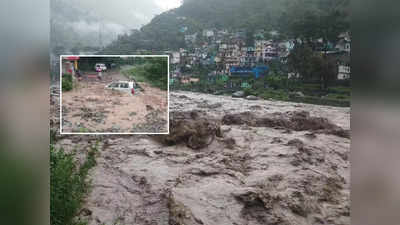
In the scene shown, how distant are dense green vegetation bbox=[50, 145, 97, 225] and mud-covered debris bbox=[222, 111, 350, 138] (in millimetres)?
1586

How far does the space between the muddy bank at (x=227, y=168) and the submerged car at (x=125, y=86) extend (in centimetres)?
45

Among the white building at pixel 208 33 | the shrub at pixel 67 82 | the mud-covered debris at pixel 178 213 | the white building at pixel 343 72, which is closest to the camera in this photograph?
the mud-covered debris at pixel 178 213

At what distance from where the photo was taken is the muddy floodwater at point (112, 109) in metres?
3.13

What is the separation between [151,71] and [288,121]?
1.56 metres

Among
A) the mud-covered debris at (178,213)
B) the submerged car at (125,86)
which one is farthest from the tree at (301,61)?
the mud-covered debris at (178,213)

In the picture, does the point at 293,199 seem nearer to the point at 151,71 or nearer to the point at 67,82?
the point at 151,71

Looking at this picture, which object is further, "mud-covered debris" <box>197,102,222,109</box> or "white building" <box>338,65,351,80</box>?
"mud-covered debris" <box>197,102,222,109</box>

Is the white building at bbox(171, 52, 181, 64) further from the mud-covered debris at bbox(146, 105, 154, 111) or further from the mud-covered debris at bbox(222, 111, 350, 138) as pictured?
the mud-covered debris at bbox(222, 111, 350, 138)

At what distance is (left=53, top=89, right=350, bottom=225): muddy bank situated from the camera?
293cm

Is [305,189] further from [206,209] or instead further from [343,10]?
[343,10]

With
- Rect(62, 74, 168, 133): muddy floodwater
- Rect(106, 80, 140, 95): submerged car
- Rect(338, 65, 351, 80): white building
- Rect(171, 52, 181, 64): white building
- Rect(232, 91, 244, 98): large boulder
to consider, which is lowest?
Rect(62, 74, 168, 133): muddy floodwater

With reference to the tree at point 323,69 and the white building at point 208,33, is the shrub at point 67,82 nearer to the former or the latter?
the white building at point 208,33

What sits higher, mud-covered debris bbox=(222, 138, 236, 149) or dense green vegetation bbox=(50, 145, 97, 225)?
mud-covered debris bbox=(222, 138, 236, 149)

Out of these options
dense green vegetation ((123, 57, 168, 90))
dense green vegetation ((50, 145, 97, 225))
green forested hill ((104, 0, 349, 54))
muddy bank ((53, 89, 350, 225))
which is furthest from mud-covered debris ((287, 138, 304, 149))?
dense green vegetation ((50, 145, 97, 225))
